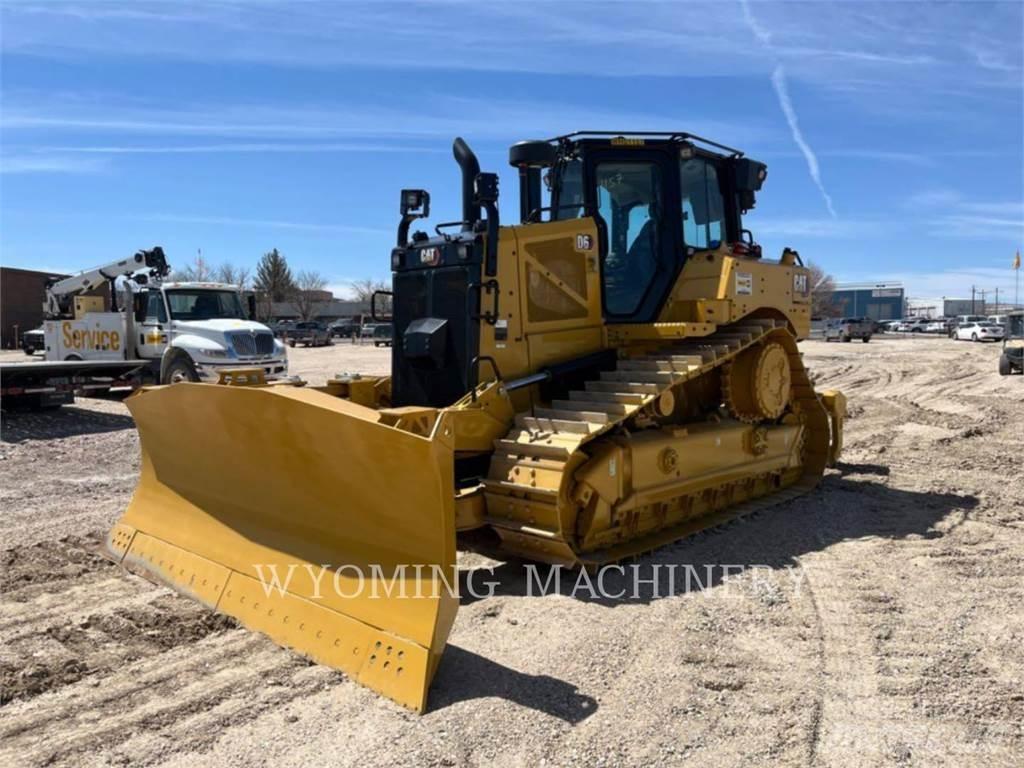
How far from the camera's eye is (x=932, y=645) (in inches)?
163

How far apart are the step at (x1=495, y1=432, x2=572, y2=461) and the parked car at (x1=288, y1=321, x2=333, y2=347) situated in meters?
43.8

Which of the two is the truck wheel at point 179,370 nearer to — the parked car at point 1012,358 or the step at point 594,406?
the step at point 594,406

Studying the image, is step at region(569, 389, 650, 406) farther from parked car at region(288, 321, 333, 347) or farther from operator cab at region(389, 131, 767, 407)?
parked car at region(288, 321, 333, 347)

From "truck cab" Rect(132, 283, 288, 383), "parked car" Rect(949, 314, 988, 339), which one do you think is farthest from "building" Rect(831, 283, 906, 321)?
"truck cab" Rect(132, 283, 288, 383)

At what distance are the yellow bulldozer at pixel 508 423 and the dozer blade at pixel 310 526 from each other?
13 millimetres

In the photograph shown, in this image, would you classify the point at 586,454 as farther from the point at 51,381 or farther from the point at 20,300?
the point at 20,300

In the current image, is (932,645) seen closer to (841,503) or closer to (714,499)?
(714,499)

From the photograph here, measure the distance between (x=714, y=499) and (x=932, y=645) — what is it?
2.65 m

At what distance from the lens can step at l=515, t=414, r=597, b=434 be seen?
17.2 feet

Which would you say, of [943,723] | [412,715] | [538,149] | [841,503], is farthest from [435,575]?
[841,503]

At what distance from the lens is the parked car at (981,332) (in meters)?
43.2

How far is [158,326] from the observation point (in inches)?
655

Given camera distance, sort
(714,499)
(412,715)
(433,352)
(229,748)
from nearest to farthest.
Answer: (229,748) < (412,715) < (433,352) < (714,499)

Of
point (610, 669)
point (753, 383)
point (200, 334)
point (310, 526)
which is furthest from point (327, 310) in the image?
point (610, 669)
